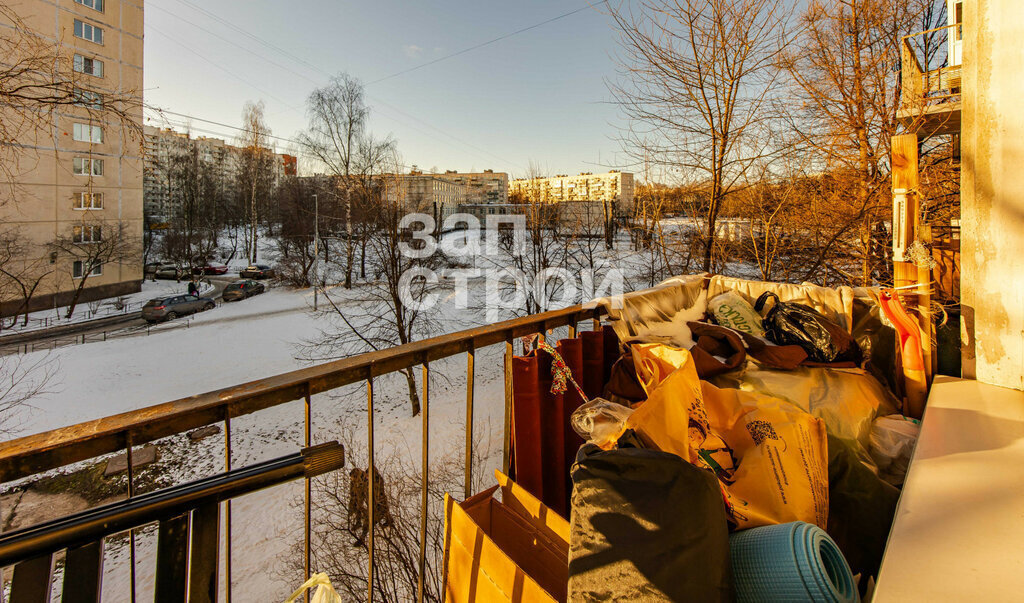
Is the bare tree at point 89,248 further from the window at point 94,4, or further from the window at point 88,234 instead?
the window at point 94,4

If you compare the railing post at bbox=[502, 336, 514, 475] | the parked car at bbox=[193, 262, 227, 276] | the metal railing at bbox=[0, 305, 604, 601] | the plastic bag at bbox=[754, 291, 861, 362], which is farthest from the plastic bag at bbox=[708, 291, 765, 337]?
the parked car at bbox=[193, 262, 227, 276]

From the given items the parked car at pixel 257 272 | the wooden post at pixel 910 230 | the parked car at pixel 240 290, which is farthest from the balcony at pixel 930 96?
the parked car at pixel 257 272

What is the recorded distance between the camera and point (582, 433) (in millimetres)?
1304

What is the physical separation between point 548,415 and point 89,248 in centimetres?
2618

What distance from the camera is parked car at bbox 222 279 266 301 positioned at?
2183cm

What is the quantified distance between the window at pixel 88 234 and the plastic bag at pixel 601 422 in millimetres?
26804

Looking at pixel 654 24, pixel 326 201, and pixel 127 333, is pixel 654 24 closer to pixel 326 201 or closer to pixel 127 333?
pixel 127 333

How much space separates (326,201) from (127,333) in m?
12.3

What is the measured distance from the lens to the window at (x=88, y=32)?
63.8 ft

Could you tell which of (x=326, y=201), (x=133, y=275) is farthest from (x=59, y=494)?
(x=326, y=201)

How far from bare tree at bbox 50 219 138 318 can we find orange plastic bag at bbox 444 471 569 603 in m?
24.8

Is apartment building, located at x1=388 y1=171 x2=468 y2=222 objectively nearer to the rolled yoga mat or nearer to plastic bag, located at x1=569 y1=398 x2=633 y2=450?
plastic bag, located at x1=569 y1=398 x2=633 y2=450

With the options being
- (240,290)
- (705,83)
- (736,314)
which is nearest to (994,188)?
(736,314)

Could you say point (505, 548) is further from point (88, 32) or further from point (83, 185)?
point (88, 32)
